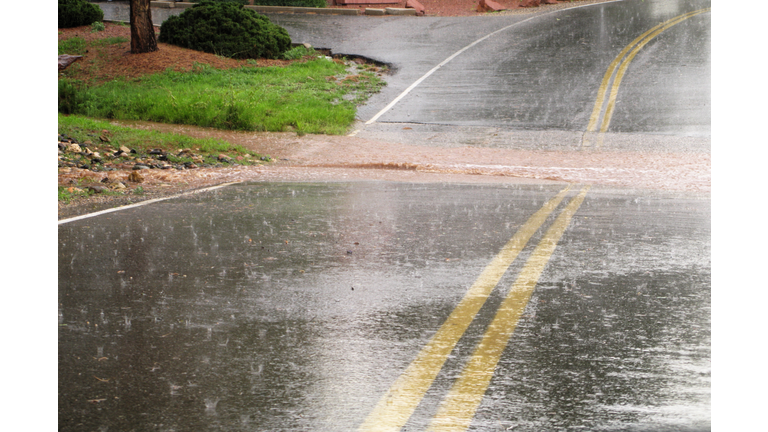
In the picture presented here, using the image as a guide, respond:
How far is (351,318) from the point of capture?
5.12m

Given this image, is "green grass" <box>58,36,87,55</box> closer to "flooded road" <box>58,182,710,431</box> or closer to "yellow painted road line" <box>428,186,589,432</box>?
"flooded road" <box>58,182,710,431</box>

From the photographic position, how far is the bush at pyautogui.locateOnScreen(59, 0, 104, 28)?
2628cm

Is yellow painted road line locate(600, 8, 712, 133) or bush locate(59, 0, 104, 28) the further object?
bush locate(59, 0, 104, 28)

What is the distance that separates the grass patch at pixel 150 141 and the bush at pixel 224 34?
9314 mm

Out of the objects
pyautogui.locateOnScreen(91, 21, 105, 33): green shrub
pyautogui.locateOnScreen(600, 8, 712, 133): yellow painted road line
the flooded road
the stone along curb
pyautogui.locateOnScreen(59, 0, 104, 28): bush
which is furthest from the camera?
the stone along curb

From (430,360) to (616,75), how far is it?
62.8 feet

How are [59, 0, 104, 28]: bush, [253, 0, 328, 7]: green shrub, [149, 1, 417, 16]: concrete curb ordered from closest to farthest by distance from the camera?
[59, 0, 104, 28]: bush
[149, 1, 417, 16]: concrete curb
[253, 0, 328, 7]: green shrub

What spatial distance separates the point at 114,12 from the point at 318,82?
15.1m

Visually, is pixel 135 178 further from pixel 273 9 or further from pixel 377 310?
pixel 273 9

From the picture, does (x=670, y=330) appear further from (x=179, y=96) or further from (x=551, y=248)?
(x=179, y=96)

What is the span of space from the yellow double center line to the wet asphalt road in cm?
705

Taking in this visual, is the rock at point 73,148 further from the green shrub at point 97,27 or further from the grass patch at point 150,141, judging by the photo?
the green shrub at point 97,27

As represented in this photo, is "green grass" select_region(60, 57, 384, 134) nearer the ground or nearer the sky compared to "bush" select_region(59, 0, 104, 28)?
nearer the ground

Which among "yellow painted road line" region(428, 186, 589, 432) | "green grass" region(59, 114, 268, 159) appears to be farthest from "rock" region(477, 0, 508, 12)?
"yellow painted road line" region(428, 186, 589, 432)
